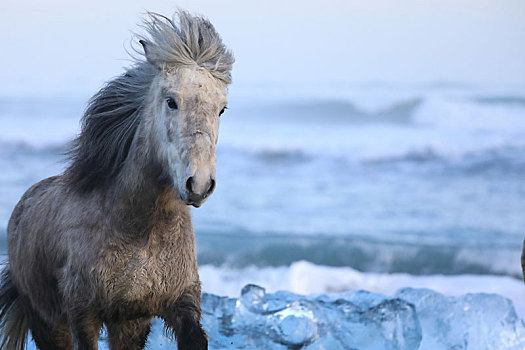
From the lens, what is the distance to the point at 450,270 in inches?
310

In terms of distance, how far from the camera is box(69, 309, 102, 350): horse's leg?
308 centimetres

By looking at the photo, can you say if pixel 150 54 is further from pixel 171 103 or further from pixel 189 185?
pixel 189 185

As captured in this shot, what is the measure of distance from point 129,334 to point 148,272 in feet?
1.68

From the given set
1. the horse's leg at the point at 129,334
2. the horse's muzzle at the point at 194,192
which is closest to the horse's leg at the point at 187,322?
the horse's leg at the point at 129,334

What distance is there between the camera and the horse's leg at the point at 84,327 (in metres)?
3.08

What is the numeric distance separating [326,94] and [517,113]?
3.69m

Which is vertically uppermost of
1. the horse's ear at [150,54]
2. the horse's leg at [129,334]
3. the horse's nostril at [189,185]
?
the horse's ear at [150,54]

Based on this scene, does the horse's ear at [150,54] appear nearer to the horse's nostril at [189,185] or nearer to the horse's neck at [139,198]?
the horse's neck at [139,198]

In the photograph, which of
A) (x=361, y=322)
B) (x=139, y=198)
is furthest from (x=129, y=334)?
(x=361, y=322)

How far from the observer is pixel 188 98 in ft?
8.77

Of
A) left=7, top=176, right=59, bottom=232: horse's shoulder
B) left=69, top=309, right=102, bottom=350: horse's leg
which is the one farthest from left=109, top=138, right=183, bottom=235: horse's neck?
left=7, top=176, right=59, bottom=232: horse's shoulder

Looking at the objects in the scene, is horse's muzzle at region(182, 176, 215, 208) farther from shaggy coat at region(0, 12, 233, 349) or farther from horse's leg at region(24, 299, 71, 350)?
horse's leg at region(24, 299, 71, 350)

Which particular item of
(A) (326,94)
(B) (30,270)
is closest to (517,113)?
(A) (326,94)

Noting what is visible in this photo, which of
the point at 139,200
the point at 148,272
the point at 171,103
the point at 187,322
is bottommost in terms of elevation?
the point at 187,322
